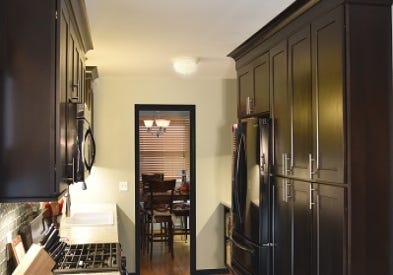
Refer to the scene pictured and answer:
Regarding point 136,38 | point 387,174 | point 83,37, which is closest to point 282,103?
point 387,174

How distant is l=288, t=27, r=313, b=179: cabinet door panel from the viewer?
2.57 meters

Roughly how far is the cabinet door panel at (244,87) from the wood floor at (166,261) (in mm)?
2591

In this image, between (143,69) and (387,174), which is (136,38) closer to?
(143,69)

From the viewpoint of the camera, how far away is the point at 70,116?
2.29 metres

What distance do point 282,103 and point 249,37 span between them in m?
0.74

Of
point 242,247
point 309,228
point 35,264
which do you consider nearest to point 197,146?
point 242,247

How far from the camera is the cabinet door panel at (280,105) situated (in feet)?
9.48

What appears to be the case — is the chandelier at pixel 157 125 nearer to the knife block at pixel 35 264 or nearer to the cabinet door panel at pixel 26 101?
the knife block at pixel 35 264

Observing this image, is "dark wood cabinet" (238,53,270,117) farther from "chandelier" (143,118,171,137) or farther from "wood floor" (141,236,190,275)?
"chandelier" (143,118,171,137)

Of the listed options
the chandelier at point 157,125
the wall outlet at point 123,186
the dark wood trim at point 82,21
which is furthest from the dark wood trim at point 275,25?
Answer: the chandelier at point 157,125

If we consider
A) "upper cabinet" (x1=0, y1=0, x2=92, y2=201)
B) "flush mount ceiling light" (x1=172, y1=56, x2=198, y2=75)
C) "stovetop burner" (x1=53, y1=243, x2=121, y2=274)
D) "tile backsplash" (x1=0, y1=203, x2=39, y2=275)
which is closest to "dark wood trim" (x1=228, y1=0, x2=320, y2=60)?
"flush mount ceiling light" (x1=172, y1=56, x2=198, y2=75)

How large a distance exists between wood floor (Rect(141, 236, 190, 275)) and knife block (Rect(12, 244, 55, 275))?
3.51 m

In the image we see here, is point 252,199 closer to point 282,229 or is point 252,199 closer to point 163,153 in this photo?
point 282,229

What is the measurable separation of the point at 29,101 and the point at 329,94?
1534mm
